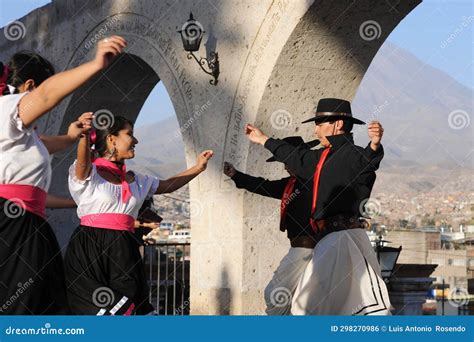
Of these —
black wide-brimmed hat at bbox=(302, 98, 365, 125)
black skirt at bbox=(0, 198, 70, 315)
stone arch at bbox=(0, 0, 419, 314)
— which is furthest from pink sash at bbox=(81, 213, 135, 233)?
stone arch at bbox=(0, 0, 419, 314)

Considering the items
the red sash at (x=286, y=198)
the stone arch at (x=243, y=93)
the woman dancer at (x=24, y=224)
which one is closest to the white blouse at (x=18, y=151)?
the woman dancer at (x=24, y=224)

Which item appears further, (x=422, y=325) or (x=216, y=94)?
(x=216, y=94)

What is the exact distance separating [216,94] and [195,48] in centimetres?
40

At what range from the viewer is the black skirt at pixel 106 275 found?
5352 mm

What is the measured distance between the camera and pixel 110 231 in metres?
5.52

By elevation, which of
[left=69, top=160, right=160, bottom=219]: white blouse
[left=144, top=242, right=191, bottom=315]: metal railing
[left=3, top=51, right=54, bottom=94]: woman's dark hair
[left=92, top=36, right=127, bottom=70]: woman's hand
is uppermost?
[left=3, top=51, right=54, bottom=94]: woman's dark hair

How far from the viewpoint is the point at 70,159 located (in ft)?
38.2

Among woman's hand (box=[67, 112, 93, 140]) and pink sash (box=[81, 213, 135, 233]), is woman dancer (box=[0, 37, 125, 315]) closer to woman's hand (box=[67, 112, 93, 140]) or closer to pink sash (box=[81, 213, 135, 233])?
woman's hand (box=[67, 112, 93, 140])

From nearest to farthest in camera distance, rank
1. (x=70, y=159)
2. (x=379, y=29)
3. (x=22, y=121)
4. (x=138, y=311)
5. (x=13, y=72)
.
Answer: (x=22, y=121), (x=13, y=72), (x=138, y=311), (x=379, y=29), (x=70, y=159)

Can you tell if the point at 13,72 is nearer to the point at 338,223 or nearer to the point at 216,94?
the point at 338,223

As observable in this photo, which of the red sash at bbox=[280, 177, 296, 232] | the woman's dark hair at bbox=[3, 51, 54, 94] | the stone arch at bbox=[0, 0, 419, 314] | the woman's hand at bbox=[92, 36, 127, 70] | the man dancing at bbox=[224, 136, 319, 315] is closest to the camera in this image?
the woman's hand at bbox=[92, 36, 127, 70]

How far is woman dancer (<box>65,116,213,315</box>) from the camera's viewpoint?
5.37 m

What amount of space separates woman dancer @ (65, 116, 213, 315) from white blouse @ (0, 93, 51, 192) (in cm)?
137

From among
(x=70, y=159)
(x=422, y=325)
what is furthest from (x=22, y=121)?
(x=70, y=159)
